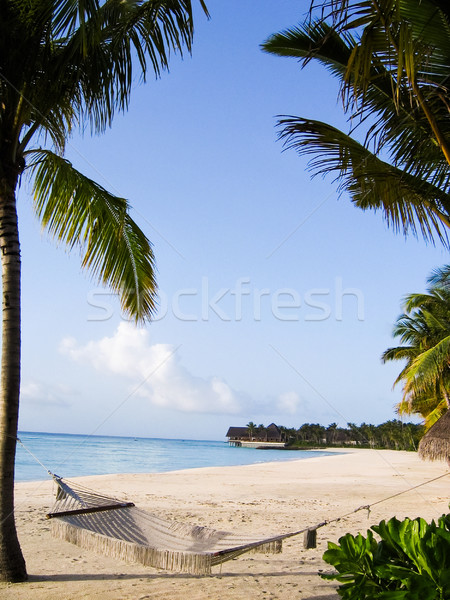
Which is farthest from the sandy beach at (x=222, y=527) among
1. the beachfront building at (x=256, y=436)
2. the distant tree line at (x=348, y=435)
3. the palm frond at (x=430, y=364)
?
the beachfront building at (x=256, y=436)

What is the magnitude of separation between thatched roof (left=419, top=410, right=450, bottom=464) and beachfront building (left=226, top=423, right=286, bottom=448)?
47034 mm

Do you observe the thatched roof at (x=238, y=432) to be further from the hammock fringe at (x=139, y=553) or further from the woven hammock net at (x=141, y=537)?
the hammock fringe at (x=139, y=553)

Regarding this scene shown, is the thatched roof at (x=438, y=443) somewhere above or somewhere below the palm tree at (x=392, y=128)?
below

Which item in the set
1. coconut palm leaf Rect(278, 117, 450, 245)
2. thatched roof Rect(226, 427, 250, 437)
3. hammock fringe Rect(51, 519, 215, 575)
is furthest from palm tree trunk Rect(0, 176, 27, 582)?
thatched roof Rect(226, 427, 250, 437)

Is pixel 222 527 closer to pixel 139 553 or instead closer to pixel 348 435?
pixel 139 553

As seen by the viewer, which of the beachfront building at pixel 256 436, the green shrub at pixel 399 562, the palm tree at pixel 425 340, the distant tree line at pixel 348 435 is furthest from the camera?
the beachfront building at pixel 256 436

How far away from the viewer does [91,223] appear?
3887mm

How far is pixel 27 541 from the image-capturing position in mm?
4512

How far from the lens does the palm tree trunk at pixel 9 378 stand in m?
3.07

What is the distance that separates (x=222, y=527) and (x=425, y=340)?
10848 millimetres

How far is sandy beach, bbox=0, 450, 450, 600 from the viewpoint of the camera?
310cm

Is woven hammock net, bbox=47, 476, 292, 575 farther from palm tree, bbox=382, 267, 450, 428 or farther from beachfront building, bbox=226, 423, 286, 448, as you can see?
beachfront building, bbox=226, 423, 286, 448

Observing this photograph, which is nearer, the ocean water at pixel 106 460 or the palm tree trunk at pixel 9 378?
the palm tree trunk at pixel 9 378

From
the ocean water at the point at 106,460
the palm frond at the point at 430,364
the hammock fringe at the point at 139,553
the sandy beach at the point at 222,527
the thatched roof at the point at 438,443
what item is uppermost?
the palm frond at the point at 430,364
